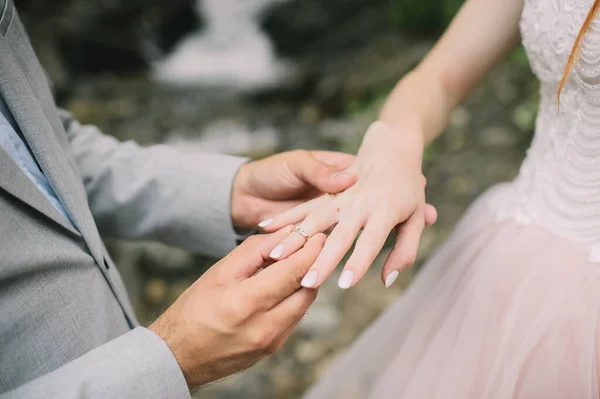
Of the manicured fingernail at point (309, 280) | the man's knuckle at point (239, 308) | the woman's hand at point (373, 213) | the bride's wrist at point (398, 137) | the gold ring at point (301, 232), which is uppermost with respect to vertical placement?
the bride's wrist at point (398, 137)

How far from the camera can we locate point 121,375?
2.63ft

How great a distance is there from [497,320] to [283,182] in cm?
54

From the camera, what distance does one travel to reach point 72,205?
935 millimetres

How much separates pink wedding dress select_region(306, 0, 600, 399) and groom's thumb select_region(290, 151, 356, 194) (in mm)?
337

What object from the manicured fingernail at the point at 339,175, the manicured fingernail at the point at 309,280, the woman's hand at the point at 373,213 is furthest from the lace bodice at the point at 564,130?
the manicured fingernail at the point at 309,280

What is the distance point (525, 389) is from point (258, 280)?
51cm

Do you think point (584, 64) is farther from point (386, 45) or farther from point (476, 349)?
point (386, 45)

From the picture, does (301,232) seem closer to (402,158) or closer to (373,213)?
(373,213)

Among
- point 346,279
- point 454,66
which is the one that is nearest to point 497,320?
point 346,279

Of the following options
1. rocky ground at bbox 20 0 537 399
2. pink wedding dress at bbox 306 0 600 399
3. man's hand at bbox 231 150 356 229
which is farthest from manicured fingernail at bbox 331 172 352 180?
rocky ground at bbox 20 0 537 399

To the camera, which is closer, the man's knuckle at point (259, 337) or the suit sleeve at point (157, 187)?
the man's knuckle at point (259, 337)

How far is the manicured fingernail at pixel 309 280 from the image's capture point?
864 millimetres

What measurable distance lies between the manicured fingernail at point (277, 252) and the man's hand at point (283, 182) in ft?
0.43

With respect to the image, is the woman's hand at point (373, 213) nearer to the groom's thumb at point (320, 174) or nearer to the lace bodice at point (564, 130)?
the groom's thumb at point (320, 174)
